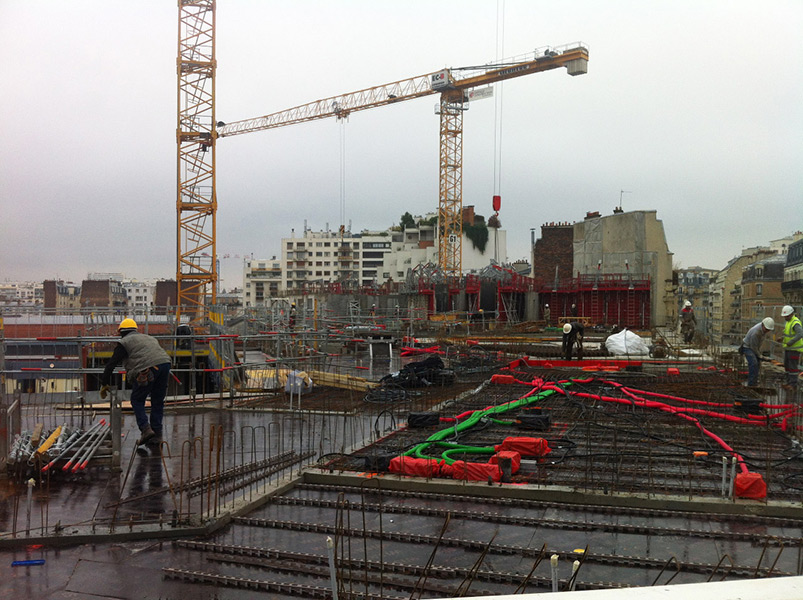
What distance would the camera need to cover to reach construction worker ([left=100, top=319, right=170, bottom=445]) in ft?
25.0

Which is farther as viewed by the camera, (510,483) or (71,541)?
(510,483)

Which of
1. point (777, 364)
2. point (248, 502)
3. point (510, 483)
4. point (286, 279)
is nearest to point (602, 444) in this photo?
point (510, 483)

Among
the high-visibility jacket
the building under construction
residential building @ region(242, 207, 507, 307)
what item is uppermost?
residential building @ region(242, 207, 507, 307)

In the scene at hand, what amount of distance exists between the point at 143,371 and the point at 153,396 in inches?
18.1

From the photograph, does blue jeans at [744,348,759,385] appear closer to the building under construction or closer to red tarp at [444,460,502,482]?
the building under construction

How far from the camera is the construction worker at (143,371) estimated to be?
7.62 metres

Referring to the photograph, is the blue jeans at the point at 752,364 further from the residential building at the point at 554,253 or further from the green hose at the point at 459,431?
the residential building at the point at 554,253

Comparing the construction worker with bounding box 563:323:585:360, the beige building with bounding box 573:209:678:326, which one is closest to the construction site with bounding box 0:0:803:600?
the construction worker with bounding box 563:323:585:360

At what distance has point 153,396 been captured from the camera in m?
7.95

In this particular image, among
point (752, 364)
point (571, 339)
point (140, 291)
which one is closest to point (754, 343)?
point (752, 364)

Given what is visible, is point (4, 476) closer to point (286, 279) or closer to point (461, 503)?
point (461, 503)

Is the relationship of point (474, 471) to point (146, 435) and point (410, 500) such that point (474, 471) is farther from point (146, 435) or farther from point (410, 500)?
point (146, 435)

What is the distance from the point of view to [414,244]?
89375 mm

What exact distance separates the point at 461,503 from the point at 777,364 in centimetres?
1401
